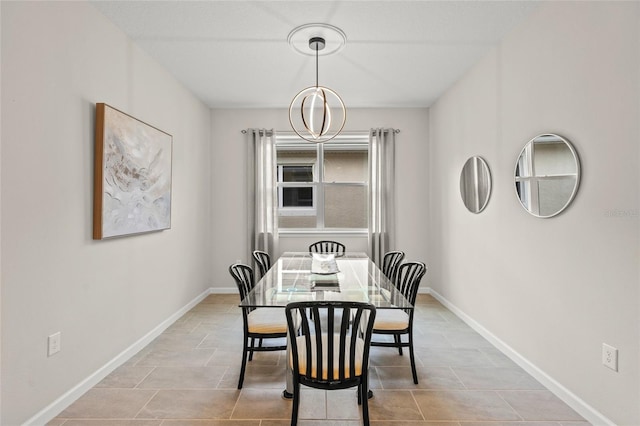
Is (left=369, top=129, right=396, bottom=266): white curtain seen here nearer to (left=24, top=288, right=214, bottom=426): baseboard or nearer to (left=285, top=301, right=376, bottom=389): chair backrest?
(left=24, top=288, right=214, bottom=426): baseboard

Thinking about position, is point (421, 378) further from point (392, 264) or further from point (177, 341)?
point (177, 341)

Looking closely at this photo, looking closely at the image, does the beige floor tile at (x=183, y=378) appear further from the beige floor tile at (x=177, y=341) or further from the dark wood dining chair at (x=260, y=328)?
the beige floor tile at (x=177, y=341)

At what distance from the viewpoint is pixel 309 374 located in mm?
1852

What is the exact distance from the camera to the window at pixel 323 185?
5.24m

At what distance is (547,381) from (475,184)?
6.03ft

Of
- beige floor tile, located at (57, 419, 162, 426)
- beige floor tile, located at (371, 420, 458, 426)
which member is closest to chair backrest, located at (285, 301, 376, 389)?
beige floor tile, located at (371, 420, 458, 426)

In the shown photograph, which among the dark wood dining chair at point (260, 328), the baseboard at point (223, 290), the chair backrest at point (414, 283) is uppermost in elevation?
the chair backrest at point (414, 283)

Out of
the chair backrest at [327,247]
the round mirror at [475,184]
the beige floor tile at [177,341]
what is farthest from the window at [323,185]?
the beige floor tile at [177,341]

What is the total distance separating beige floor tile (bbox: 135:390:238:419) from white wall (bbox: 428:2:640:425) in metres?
2.18

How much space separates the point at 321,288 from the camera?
2398mm

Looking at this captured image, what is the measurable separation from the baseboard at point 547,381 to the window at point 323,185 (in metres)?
2.27

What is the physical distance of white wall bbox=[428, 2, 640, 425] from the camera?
1.86 metres

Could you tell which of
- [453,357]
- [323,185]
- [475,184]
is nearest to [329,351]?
[453,357]

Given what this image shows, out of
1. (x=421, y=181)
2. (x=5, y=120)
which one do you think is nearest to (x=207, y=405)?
(x=5, y=120)
